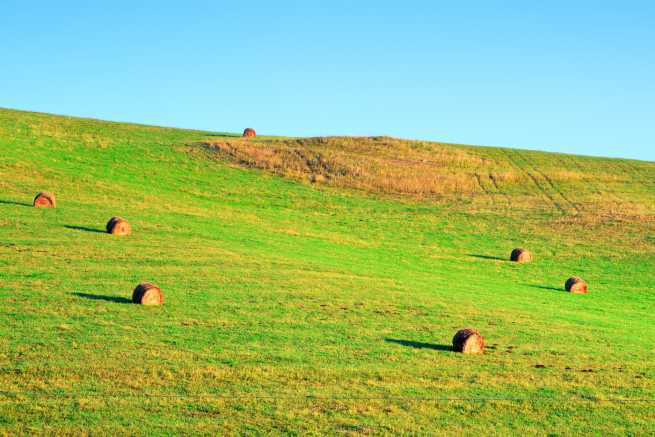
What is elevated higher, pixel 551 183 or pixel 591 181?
pixel 591 181

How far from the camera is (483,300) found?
3288cm

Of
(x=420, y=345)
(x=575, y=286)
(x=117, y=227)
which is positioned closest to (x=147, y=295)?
(x=420, y=345)

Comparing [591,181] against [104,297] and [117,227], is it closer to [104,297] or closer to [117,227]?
[117,227]

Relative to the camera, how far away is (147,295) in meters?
26.1

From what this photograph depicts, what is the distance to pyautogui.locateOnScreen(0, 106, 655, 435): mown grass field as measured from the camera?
685 inches

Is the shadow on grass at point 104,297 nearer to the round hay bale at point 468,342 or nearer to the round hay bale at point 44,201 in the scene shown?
the round hay bale at point 468,342

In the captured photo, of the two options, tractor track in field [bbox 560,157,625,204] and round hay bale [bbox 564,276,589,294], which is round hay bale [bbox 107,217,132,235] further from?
tractor track in field [bbox 560,157,625,204]

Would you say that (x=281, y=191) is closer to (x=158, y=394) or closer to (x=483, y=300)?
(x=483, y=300)

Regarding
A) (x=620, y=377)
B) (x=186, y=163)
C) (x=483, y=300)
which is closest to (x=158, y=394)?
(x=620, y=377)

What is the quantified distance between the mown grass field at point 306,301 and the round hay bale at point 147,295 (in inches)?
26.2

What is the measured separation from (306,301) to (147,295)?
5906mm

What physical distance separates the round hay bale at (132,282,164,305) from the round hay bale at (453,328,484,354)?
994cm

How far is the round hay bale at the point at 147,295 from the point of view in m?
26.1

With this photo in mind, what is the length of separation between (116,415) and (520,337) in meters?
14.5
